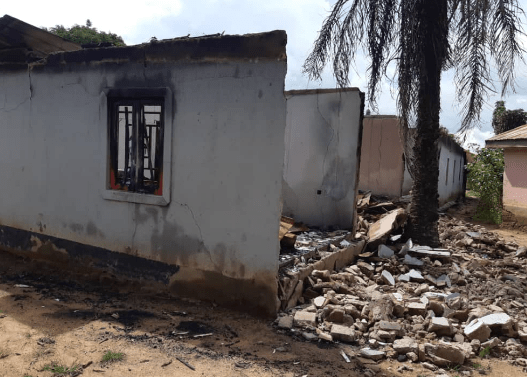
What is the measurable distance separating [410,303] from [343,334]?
4.32 feet

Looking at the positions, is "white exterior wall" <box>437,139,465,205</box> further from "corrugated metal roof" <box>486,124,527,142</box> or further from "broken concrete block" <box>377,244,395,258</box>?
"broken concrete block" <box>377,244,395,258</box>

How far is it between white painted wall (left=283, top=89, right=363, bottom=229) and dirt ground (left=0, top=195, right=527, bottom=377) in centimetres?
391

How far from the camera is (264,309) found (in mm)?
4738

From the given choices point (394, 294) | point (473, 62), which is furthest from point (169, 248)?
point (473, 62)

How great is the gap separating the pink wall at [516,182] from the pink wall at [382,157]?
3.21 metres

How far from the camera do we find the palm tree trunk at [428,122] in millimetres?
7566

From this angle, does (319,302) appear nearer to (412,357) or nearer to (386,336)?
(386,336)

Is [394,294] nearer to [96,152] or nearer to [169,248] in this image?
[169,248]

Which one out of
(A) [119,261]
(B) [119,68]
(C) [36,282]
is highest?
(B) [119,68]

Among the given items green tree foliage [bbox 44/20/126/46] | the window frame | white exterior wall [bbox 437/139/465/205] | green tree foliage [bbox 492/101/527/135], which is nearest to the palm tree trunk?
the window frame

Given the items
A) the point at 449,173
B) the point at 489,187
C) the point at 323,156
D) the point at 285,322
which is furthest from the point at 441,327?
the point at 449,173

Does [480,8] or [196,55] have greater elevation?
[480,8]

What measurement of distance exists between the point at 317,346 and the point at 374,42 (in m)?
6.03

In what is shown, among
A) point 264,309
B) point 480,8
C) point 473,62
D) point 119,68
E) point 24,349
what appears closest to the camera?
point 24,349
